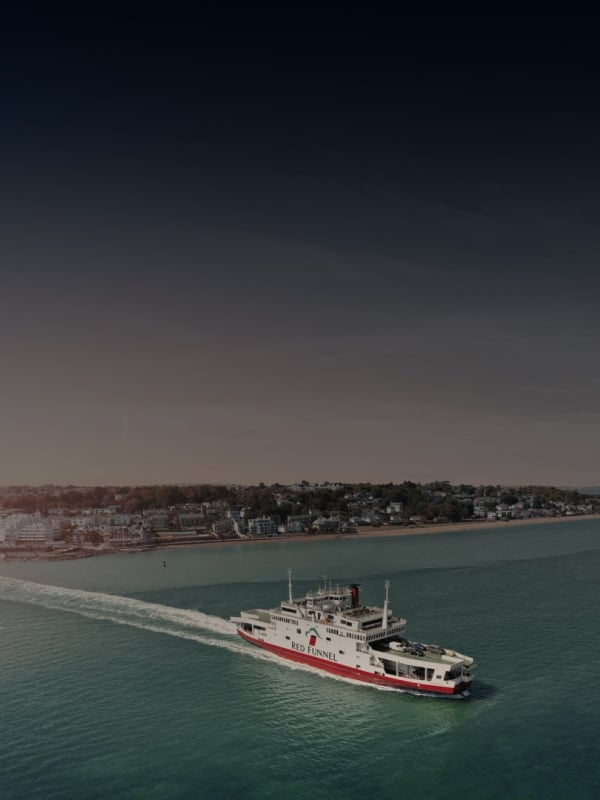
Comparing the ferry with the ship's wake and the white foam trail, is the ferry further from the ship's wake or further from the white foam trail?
the white foam trail

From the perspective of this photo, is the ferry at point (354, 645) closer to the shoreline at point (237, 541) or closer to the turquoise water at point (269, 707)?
the turquoise water at point (269, 707)

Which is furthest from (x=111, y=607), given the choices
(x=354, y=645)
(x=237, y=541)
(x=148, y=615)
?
(x=237, y=541)

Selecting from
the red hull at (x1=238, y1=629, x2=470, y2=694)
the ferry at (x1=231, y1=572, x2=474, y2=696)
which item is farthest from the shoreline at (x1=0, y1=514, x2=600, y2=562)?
the red hull at (x1=238, y1=629, x2=470, y2=694)

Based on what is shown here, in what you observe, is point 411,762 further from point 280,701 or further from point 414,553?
point 414,553

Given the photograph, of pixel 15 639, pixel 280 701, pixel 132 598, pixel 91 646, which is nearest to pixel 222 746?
pixel 280 701

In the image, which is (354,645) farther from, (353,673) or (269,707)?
(269,707)
